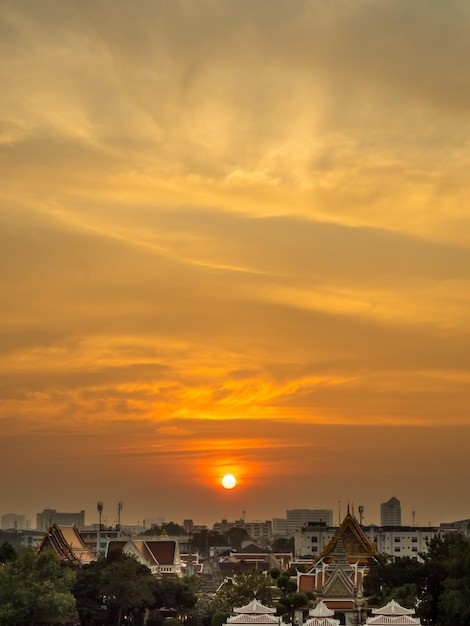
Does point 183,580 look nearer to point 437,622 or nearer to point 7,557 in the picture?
point 7,557

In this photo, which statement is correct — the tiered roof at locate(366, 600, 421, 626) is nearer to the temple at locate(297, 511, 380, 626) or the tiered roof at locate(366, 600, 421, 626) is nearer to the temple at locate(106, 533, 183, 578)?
the temple at locate(297, 511, 380, 626)

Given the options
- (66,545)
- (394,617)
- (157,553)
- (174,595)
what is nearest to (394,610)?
(394,617)

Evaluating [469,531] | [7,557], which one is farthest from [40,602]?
[469,531]

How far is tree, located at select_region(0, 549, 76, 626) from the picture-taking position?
83.2 m

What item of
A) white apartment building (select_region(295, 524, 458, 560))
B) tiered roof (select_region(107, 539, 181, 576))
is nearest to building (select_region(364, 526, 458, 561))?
white apartment building (select_region(295, 524, 458, 560))

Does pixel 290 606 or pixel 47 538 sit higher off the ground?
pixel 47 538

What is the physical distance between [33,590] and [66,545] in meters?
49.7

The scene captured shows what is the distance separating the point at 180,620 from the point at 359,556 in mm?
17309

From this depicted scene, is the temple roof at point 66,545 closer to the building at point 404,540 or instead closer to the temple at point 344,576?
the temple at point 344,576

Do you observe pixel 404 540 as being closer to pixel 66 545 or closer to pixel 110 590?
pixel 66 545

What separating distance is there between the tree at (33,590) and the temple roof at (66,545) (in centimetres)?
3661

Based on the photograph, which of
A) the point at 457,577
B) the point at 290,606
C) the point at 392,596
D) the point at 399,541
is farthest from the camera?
the point at 399,541

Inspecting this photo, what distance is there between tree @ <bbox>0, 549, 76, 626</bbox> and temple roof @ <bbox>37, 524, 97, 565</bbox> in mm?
36606

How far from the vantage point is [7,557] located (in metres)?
94.5
